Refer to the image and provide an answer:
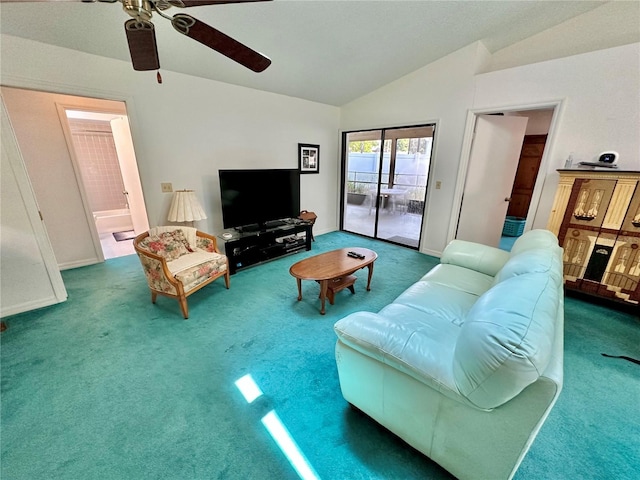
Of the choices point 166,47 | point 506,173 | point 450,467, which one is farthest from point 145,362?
point 506,173

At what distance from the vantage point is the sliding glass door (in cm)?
445

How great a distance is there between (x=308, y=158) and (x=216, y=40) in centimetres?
311

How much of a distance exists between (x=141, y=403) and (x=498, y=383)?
193 centimetres

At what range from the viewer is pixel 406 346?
1.11m

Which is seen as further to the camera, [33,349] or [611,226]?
[611,226]

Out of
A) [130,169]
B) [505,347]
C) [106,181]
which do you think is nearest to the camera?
[505,347]

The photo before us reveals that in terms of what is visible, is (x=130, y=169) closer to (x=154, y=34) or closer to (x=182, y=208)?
(x=182, y=208)

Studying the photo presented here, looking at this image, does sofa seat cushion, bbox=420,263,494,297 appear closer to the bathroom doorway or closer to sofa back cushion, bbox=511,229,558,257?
sofa back cushion, bbox=511,229,558,257

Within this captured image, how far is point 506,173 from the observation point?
3564 millimetres

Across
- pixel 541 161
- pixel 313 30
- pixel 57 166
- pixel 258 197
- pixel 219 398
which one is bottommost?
pixel 219 398

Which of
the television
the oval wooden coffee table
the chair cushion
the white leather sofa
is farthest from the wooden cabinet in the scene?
the chair cushion

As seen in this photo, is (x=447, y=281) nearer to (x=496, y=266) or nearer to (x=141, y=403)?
(x=496, y=266)

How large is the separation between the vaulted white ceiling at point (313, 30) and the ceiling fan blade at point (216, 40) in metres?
0.87

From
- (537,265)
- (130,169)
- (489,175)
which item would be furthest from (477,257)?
(130,169)
